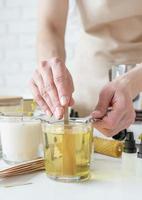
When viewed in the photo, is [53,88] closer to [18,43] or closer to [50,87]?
[50,87]

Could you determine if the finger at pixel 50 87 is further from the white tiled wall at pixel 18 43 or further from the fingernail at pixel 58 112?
the white tiled wall at pixel 18 43

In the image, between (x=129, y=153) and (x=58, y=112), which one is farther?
(x=129, y=153)

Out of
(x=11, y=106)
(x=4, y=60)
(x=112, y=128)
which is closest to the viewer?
(x=112, y=128)

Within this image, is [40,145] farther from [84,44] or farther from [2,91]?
[2,91]

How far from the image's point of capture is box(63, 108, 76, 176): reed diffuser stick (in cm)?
56

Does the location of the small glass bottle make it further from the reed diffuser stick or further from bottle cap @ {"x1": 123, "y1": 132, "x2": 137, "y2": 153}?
the reed diffuser stick

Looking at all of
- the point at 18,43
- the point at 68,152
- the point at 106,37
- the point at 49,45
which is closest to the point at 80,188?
the point at 68,152

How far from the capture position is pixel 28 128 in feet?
2.12

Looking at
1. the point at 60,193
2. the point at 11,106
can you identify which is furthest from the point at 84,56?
the point at 60,193

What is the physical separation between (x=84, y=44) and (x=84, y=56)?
1.4 inches

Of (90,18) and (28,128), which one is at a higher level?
(90,18)

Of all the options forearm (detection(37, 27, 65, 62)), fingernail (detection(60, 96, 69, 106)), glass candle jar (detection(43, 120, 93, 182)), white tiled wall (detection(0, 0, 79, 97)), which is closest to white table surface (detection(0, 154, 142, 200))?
glass candle jar (detection(43, 120, 93, 182))

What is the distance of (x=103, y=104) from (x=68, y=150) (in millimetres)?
109

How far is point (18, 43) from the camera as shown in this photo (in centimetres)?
171
